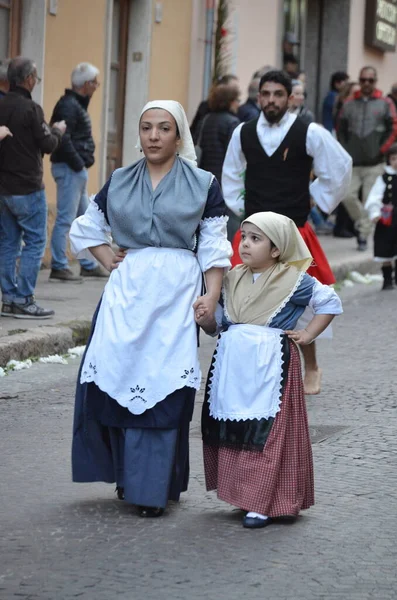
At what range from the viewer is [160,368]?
5.30 metres

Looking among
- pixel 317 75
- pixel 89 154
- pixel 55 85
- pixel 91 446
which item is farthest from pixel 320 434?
pixel 317 75

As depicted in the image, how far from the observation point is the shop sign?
22578 mm

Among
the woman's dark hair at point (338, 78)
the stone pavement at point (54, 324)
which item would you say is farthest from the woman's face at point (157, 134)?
the woman's dark hair at point (338, 78)

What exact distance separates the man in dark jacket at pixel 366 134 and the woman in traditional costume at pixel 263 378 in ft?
37.6

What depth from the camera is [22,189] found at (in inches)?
402

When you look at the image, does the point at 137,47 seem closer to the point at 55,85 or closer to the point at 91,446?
the point at 55,85

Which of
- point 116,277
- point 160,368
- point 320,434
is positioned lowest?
point 320,434

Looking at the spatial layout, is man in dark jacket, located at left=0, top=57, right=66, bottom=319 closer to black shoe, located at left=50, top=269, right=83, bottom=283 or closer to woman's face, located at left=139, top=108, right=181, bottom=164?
black shoe, located at left=50, top=269, right=83, bottom=283

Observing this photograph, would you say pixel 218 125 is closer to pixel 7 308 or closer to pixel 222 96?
pixel 222 96

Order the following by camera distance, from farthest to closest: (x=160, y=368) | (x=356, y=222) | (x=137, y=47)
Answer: (x=356, y=222), (x=137, y=47), (x=160, y=368)

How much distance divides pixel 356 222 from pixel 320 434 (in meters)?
10.2

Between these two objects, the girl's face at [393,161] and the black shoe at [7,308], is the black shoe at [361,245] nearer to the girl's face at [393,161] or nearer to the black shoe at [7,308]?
the girl's face at [393,161]

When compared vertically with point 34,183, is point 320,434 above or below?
below

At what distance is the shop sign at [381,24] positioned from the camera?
2258cm
